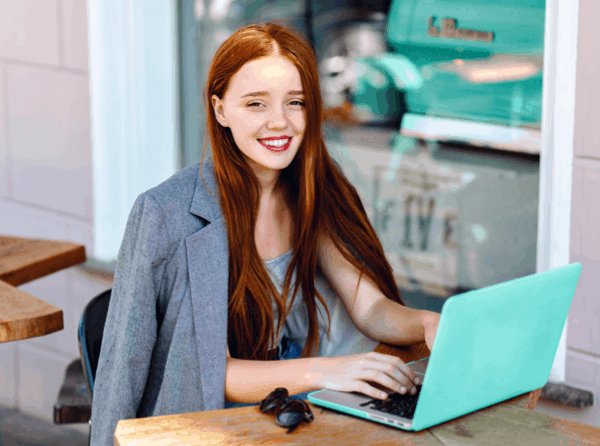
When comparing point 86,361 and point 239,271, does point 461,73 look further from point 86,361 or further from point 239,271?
point 86,361

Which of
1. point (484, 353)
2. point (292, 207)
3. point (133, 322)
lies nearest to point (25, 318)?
point (133, 322)

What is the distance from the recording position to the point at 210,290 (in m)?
1.54

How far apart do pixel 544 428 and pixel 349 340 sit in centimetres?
67

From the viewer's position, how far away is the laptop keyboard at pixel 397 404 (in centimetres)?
125

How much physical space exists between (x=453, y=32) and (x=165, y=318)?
5.16 ft

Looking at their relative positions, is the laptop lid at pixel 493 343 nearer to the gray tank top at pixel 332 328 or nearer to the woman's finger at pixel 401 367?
the woman's finger at pixel 401 367

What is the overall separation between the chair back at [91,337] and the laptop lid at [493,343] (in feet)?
2.63

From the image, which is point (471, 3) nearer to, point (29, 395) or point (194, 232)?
point (194, 232)

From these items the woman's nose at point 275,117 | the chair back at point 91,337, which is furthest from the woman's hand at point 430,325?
the chair back at point 91,337

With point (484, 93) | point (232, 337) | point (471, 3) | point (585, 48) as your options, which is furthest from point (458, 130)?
point (232, 337)

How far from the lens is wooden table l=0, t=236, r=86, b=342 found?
1.78m

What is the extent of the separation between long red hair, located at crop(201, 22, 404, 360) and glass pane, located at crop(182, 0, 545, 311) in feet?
2.82

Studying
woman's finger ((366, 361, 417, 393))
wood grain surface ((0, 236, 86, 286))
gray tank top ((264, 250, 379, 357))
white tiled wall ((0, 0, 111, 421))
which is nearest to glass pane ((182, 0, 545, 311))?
white tiled wall ((0, 0, 111, 421))

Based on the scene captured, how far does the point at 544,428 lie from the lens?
47.8 inches
